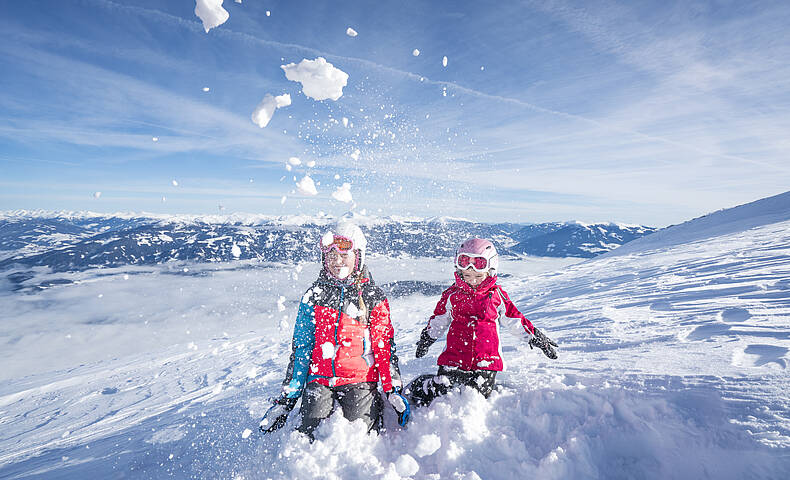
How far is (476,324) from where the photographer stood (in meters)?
3.18

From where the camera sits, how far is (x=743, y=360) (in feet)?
8.95

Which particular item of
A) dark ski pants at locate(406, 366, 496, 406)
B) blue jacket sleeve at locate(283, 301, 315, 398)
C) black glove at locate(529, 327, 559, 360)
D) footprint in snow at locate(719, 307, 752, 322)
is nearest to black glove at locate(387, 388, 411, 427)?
dark ski pants at locate(406, 366, 496, 406)

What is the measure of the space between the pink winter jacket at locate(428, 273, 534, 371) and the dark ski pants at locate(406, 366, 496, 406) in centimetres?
5

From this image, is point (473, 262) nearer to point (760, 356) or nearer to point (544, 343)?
point (544, 343)

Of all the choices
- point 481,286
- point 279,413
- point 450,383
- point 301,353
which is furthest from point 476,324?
point 279,413

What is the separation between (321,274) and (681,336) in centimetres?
388

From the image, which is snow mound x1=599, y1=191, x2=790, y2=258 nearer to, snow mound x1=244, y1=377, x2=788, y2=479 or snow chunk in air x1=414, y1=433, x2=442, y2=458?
snow mound x1=244, y1=377, x2=788, y2=479

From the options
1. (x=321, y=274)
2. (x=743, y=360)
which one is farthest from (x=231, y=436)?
(x=743, y=360)

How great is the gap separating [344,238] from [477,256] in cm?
130

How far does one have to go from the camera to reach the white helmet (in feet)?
10.9

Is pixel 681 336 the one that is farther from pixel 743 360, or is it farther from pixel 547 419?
pixel 547 419

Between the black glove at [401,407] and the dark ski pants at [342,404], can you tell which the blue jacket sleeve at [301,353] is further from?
the black glove at [401,407]

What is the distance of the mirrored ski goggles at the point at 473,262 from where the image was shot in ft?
10.8

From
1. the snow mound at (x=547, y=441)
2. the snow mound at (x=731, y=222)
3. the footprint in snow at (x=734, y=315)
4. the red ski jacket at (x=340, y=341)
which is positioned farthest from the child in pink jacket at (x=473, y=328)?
the snow mound at (x=731, y=222)
